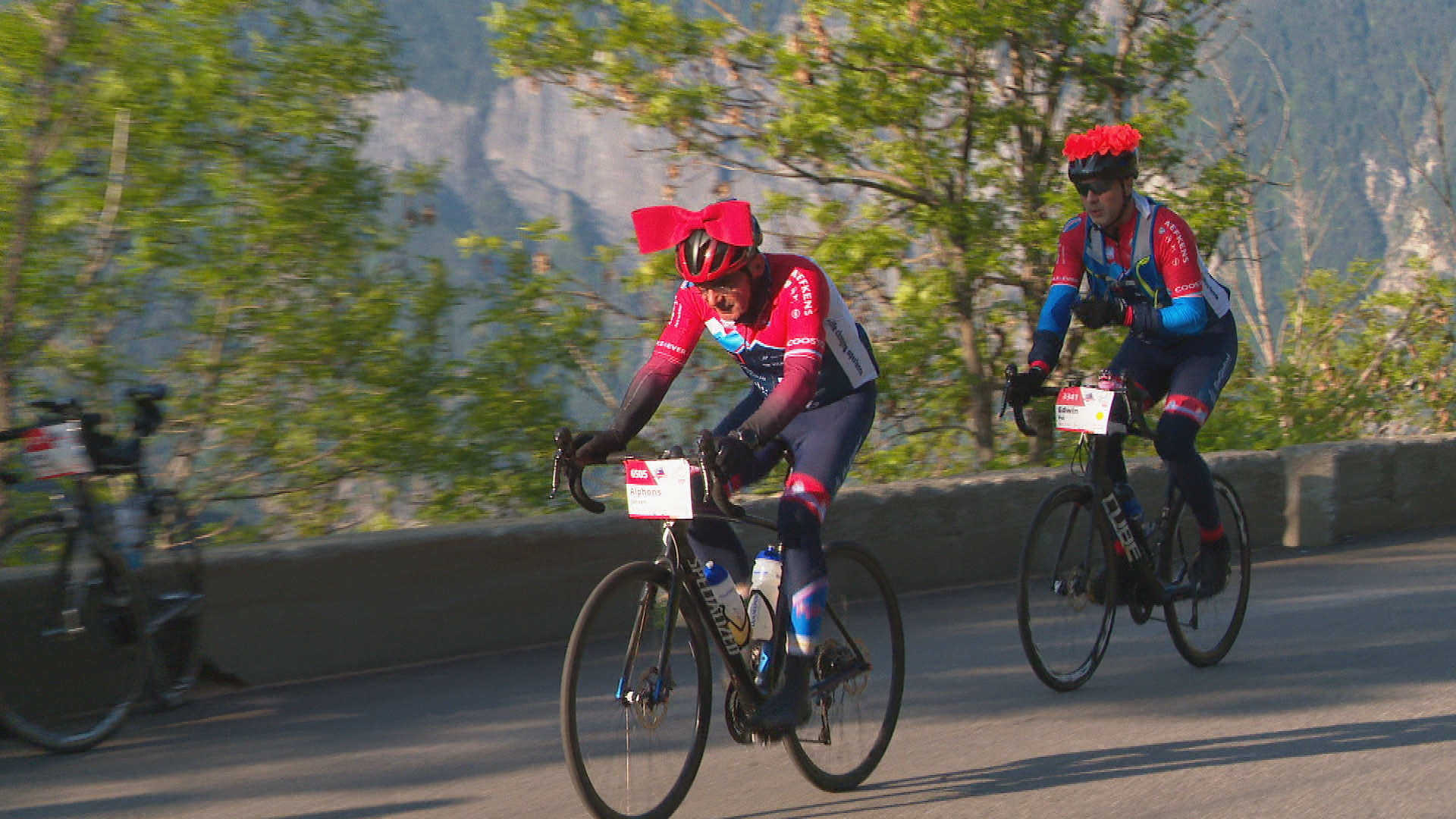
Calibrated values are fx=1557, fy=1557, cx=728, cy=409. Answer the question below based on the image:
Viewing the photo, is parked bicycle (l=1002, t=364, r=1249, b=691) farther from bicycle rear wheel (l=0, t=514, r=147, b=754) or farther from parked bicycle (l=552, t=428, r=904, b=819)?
bicycle rear wheel (l=0, t=514, r=147, b=754)

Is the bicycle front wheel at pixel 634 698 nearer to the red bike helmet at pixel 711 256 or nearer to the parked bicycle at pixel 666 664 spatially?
the parked bicycle at pixel 666 664

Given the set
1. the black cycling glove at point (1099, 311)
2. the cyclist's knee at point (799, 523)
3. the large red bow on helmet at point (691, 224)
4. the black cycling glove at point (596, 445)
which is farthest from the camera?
the black cycling glove at point (1099, 311)

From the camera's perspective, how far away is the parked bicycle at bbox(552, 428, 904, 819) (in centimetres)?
443

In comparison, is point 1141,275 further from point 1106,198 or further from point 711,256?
point 711,256

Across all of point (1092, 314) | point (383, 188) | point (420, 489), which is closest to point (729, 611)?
point (1092, 314)

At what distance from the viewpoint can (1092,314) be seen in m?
6.19

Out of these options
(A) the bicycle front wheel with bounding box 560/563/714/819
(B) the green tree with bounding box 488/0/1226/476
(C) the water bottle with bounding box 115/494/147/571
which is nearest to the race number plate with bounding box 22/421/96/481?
(C) the water bottle with bounding box 115/494/147/571

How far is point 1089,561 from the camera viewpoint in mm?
6504

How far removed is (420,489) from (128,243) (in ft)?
7.00

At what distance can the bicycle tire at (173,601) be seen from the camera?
6.33 meters

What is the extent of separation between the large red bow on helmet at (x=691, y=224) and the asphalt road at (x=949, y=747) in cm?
182

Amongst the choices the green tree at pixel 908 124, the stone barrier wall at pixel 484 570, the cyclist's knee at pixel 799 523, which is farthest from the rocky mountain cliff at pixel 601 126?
the cyclist's knee at pixel 799 523

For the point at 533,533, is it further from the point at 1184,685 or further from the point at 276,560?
the point at 1184,685

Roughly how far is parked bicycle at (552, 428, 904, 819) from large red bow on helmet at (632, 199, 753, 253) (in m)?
0.64
